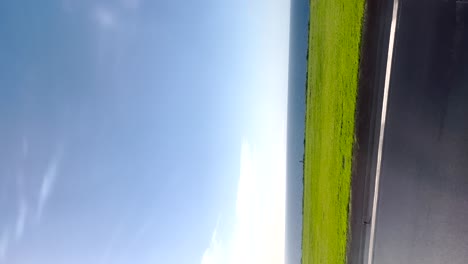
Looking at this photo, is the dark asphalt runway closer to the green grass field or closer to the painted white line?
the painted white line

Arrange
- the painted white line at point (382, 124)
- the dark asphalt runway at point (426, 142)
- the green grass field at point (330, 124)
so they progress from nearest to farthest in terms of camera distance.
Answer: the dark asphalt runway at point (426, 142), the painted white line at point (382, 124), the green grass field at point (330, 124)

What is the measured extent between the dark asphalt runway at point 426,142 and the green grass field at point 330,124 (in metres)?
1.98

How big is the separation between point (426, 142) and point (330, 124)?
5381 millimetres

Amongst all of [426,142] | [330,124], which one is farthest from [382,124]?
[330,124]

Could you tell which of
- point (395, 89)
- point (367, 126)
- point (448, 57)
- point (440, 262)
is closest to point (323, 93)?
point (367, 126)

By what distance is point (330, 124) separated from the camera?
43.0 feet

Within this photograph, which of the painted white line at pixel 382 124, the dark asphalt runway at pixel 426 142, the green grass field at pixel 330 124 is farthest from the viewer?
the green grass field at pixel 330 124

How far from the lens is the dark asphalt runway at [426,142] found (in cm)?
700

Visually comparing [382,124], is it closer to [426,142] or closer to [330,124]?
[426,142]

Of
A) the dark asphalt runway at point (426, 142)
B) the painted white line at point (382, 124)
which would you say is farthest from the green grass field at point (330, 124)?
the dark asphalt runway at point (426, 142)

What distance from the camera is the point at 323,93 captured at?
14383 millimetres

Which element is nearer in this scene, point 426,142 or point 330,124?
point 426,142

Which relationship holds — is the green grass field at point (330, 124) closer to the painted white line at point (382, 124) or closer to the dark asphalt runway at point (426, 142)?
the painted white line at point (382, 124)

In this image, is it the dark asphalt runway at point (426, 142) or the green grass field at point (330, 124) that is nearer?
the dark asphalt runway at point (426, 142)
